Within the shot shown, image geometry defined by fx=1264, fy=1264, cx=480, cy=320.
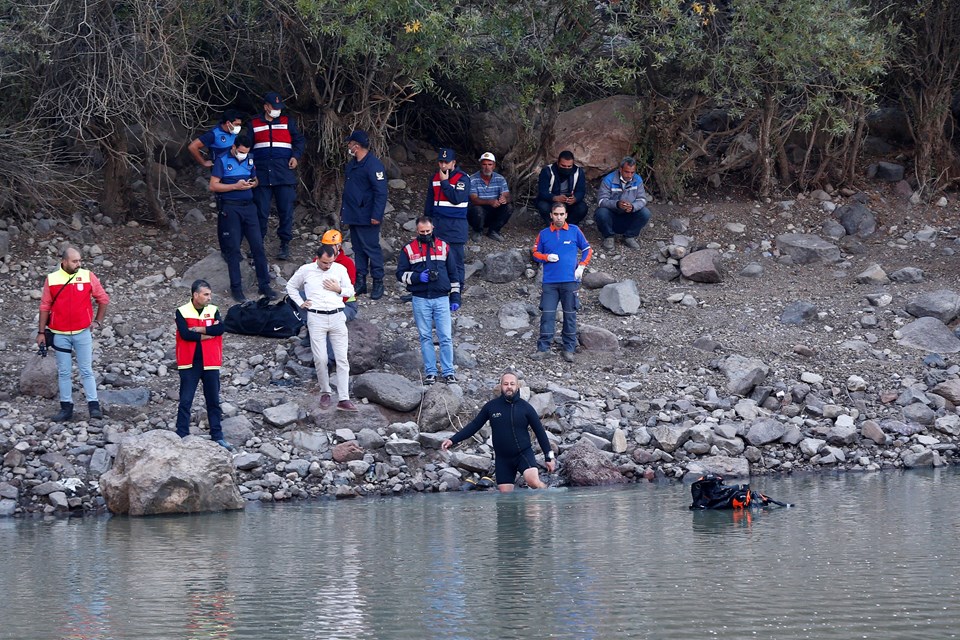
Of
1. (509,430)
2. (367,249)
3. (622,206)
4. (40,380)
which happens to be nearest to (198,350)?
(40,380)

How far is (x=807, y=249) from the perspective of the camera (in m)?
18.4

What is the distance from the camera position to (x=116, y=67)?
15945mm

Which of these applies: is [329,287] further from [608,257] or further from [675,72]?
[675,72]

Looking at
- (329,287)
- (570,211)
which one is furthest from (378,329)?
(570,211)

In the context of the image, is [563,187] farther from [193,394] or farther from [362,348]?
[193,394]

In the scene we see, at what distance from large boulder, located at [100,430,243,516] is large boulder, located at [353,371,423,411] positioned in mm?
2291

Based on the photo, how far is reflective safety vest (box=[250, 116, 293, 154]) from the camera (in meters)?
16.1

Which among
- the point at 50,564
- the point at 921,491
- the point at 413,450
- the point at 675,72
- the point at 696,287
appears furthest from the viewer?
the point at 675,72

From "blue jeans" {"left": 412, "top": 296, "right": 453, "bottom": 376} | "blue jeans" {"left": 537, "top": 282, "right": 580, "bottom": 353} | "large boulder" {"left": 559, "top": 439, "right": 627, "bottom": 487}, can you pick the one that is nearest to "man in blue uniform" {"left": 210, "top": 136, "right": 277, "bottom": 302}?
"blue jeans" {"left": 412, "top": 296, "right": 453, "bottom": 376}

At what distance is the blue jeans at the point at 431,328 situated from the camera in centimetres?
1438

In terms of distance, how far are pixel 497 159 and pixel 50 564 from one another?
11525 millimetres

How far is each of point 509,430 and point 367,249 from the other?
4607 millimetres

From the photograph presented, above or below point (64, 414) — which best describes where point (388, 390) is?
above

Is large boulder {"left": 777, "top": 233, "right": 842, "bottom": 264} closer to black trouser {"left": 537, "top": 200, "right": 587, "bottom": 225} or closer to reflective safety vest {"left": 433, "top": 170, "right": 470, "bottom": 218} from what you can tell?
black trouser {"left": 537, "top": 200, "right": 587, "bottom": 225}
